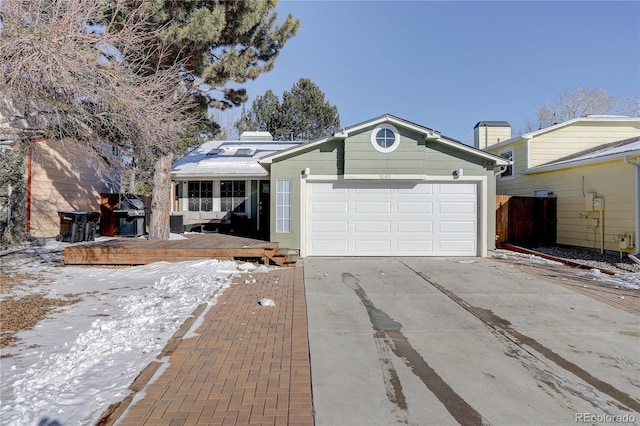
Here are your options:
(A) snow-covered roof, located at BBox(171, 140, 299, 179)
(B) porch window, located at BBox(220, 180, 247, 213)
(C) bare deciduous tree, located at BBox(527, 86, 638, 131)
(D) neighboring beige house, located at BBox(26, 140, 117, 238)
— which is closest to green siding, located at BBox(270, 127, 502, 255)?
(A) snow-covered roof, located at BBox(171, 140, 299, 179)

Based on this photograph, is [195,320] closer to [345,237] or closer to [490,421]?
[490,421]

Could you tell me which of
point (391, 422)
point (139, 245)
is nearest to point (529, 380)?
point (391, 422)

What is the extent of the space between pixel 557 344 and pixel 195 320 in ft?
14.6

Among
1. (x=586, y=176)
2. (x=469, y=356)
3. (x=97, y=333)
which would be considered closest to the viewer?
(x=469, y=356)

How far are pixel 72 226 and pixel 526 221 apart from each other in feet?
49.9

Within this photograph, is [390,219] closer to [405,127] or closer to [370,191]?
[370,191]

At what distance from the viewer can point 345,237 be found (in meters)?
10.1

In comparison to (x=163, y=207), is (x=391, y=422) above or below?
below

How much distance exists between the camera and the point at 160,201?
10.8m

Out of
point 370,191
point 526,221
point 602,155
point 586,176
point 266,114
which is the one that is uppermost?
point 266,114

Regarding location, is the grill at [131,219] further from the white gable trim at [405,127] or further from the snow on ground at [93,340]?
the white gable trim at [405,127]

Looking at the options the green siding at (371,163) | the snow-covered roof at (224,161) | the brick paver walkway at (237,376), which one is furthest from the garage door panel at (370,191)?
the brick paver walkway at (237,376)

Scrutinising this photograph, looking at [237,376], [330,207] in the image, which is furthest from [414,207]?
[237,376]

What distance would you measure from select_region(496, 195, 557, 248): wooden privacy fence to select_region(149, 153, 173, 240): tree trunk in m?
10.8
